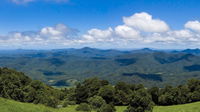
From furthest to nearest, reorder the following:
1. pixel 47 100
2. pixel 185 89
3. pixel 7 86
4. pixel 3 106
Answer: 1. pixel 185 89
2. pixel 7 86
3. pixel 47 100
4. pixel 3 106

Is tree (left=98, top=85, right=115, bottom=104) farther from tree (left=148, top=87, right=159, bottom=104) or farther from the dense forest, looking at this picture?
tree (left=148, top=87, right=159, bottom=104)

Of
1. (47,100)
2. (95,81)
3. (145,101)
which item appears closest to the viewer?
(145,101)

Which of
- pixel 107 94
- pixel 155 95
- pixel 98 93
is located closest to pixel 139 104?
pixel 107 94

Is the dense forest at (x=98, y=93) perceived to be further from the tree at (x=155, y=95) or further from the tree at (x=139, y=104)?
the tree at (x=139, y=104)

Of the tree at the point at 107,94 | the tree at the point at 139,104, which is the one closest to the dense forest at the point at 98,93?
the tree at the point at 107,94

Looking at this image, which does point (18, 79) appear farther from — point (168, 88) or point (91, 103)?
point (168, 88)

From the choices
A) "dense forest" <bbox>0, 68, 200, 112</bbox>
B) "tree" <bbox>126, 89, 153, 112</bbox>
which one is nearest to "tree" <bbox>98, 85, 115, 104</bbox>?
"dense forest" <bbox>0, 68, 200, 112</bbox>

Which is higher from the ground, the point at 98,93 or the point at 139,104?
the point at 139,104

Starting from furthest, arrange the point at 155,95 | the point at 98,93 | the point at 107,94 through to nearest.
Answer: the point at 155,95, the point at 98,93, the point at 107,94

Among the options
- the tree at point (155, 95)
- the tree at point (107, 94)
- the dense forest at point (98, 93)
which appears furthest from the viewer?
the tree at point (155, 95)

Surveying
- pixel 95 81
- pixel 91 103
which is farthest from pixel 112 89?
pixel 91 103

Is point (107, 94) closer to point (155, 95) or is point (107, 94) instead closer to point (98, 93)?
point (98, 93)
